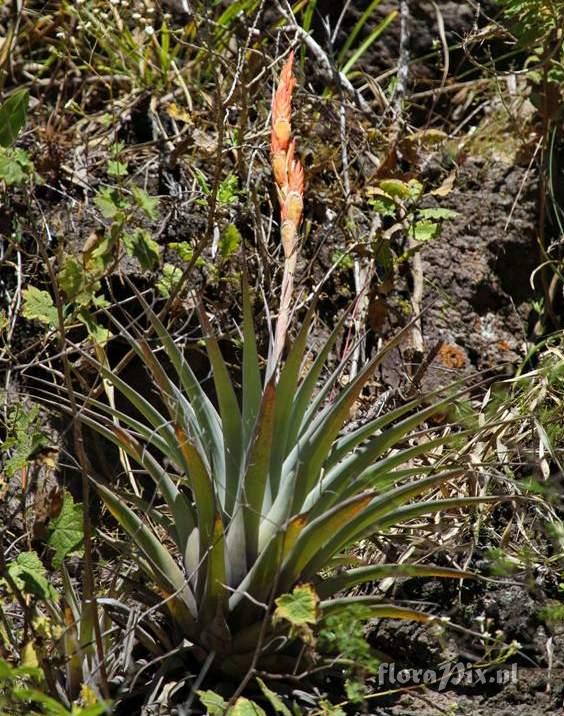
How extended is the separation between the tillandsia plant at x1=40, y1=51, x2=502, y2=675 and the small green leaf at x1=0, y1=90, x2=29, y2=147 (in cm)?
55

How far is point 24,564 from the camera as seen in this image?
2.36m

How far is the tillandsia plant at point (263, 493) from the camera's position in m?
2.34

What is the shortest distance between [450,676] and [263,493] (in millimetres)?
738

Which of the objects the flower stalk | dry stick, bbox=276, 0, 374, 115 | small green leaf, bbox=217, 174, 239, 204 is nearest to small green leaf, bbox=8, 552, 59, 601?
the flower stalk

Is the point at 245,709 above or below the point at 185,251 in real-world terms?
below

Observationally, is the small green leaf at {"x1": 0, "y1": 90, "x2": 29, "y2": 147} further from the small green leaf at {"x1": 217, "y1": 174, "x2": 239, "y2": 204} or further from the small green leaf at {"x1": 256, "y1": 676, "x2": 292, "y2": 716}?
the small green leaf at {"x1": 256, "y1": 676, "x2": 292, "y2": 716}

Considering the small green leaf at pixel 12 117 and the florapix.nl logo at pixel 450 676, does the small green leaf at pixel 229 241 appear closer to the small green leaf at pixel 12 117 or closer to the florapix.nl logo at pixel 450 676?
the small green leaf at pixel 12 117

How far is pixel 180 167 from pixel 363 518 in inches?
73.5

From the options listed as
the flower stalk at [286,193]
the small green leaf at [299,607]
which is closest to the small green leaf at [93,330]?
the flower stalk at [286,193]

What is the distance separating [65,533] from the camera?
2.48m

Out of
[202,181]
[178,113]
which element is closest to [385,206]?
[202,181]

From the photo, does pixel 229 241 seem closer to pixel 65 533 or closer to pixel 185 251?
pixel 185 251

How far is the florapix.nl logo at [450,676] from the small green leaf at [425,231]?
4.81ft

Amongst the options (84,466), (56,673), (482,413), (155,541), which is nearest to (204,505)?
(155,541)
